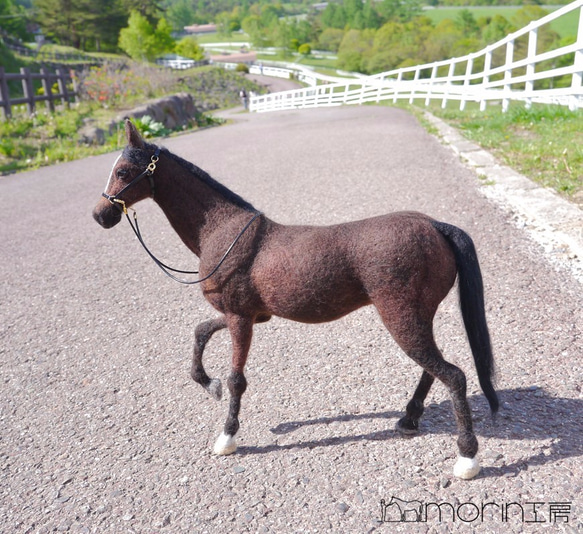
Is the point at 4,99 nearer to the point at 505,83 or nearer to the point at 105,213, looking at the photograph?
the point at 505,83

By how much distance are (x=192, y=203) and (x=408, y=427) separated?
1537 mm

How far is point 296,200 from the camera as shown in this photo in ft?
23.2

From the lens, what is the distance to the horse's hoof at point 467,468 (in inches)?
90.4

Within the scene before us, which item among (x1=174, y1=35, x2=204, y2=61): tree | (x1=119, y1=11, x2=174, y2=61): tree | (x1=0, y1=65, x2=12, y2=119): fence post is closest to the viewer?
(x1=0, y1=65, x2=12, y2=119): fence post

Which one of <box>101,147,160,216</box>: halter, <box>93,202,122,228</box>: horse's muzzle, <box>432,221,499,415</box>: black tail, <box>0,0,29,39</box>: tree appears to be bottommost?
<box>432,221,499,415</box>: black tail

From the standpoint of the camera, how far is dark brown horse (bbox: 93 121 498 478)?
2.24 metres

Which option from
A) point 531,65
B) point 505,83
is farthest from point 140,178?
point 505,83

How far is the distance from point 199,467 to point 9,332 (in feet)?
8.17

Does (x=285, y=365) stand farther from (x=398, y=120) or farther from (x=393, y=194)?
(x=398, y=120)

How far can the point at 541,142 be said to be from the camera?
744cm

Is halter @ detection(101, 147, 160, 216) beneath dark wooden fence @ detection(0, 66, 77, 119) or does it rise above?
above

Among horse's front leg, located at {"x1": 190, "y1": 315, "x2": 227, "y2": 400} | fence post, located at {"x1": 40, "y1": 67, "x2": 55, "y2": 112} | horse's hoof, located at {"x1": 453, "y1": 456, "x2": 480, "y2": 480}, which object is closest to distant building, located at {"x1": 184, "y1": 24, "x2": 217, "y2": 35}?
fence post, located at {"x1": 40, "y1": 67, "x2": 55, "y2": 112}

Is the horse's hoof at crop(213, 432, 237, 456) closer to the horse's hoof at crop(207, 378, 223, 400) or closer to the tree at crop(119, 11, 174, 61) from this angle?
the horse's hoof at crop(207, 378, 223, 400)

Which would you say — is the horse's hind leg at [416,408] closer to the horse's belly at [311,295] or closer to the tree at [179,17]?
the horse's belly at [311,295]
